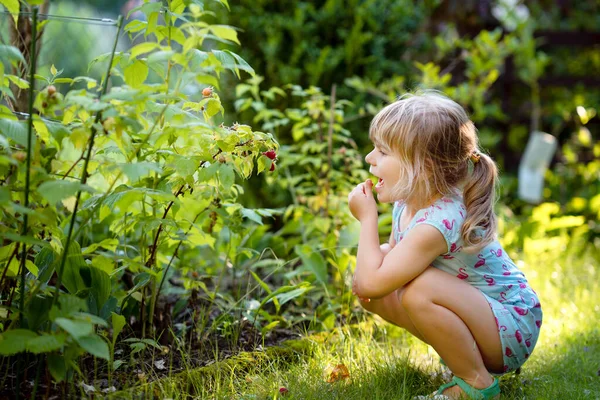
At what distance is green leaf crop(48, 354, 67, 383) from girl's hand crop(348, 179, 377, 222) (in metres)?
0.96

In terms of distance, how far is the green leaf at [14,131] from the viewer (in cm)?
143

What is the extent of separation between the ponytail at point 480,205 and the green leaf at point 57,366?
111cm

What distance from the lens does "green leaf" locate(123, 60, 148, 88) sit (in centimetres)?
163

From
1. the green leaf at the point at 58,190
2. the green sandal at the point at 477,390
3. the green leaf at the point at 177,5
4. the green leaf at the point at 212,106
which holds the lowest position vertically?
the green sandal at the point at 477,390

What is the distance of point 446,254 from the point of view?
1949 millimetres

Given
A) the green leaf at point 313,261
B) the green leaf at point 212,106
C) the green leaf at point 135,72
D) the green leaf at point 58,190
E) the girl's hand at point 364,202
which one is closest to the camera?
the green leaf at point 58,190

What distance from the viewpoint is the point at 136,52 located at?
5.02ft

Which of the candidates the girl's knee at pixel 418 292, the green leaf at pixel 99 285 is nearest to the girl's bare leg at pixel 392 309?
the girl's knee at pixel 418 292

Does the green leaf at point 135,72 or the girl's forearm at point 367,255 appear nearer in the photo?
the green leaf at point 135,72

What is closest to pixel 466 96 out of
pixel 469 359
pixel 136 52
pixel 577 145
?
pixel 469 359

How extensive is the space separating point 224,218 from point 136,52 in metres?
0.76

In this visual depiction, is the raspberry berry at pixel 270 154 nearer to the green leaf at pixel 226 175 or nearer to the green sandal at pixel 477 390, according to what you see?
the green leaf at pixel 226 175

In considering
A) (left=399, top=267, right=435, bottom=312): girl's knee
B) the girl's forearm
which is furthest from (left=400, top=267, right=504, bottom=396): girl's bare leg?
the girl's forearm

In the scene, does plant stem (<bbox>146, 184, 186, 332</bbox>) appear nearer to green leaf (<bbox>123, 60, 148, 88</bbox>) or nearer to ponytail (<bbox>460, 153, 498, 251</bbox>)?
green leaf (<bbox>123, 60, 148, 88</bbox>)
